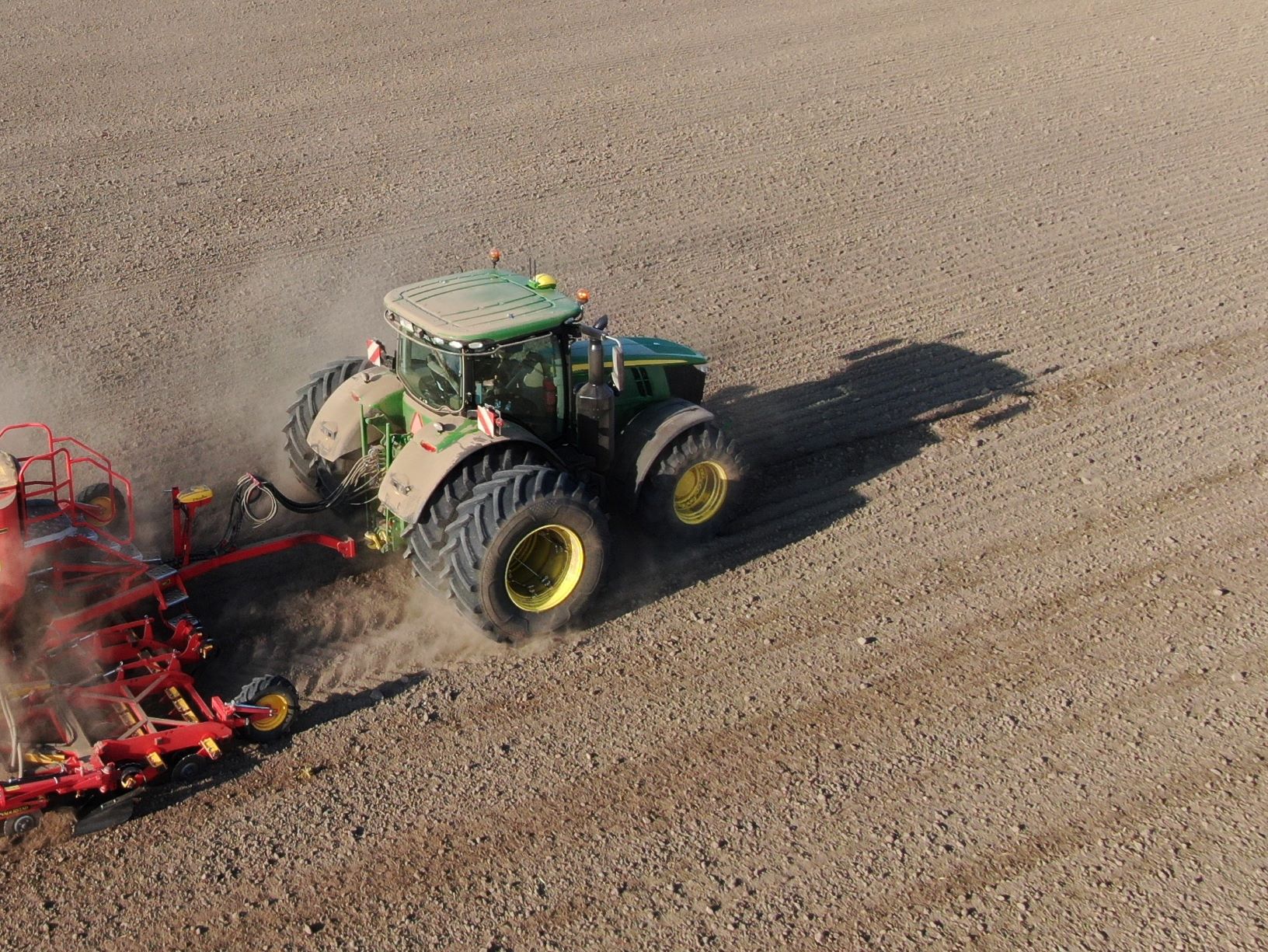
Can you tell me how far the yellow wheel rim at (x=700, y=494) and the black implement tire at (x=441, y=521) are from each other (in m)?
1.62

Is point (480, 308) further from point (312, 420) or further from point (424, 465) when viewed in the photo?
point (312, 420)

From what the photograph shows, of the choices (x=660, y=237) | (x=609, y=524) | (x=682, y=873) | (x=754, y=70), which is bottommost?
(x=682, y=873)

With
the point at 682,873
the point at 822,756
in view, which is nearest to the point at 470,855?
the point at 682,873

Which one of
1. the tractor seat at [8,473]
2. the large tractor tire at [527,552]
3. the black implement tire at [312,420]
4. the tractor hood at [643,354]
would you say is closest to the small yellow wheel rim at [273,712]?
the large tractor tire at [527,552]

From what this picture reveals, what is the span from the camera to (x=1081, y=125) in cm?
1717

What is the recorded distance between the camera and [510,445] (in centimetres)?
777

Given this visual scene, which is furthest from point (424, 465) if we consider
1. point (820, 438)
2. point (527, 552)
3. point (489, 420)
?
point (820, 438)

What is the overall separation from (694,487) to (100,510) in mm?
3854

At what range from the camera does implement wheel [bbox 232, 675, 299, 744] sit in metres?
6.93

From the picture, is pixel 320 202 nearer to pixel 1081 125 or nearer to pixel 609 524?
pixel 609 524

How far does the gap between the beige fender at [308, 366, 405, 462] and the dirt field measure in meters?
0.86

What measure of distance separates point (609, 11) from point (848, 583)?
15.6 meters

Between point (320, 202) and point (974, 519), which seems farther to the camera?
point (320, 202)

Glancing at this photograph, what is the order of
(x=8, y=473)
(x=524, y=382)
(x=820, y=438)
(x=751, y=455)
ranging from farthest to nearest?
(x=820, y=438), (x=751, y=455), (x=524, y=382), (x=8, y=473)
